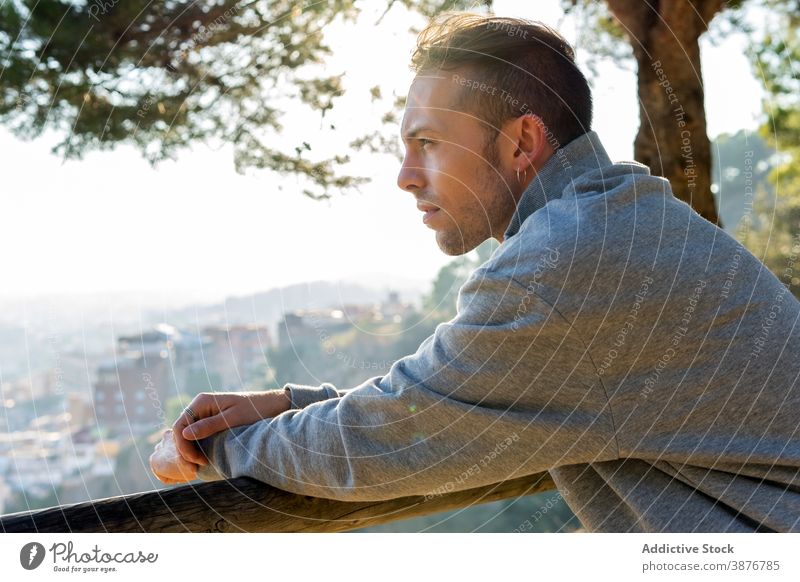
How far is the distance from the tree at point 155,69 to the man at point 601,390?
1.66 metres

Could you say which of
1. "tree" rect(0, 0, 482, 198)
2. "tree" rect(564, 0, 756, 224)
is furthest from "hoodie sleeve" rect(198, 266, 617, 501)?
"tree" rect(564, 0, 756, 224)

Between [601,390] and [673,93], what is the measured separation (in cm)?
224

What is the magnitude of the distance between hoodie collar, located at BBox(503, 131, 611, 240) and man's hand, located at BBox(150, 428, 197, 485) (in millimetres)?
680

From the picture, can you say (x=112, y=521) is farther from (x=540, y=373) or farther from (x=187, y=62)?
(x=187, y=62)

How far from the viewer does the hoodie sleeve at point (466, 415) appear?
1.19 metres

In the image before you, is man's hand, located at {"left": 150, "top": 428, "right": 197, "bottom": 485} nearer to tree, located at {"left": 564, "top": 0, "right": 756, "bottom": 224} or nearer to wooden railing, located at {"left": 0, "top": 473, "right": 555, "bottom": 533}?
wooden railing, located at {"left": 0, "top": 473, "right": 555, "bottom": 533}

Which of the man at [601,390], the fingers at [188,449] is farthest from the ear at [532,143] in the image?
the fingers at [188,449]

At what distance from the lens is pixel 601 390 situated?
1.21 m

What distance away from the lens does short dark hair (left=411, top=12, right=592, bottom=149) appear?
155cm

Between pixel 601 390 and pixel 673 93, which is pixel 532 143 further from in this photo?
pixel 673 93

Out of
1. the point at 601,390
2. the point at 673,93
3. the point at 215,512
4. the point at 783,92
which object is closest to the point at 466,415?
the point at 601,390

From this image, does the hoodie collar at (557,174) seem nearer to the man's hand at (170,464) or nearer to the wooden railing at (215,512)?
the wooden railing at (215,512)

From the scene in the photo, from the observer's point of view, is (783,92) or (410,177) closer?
(410,177)
